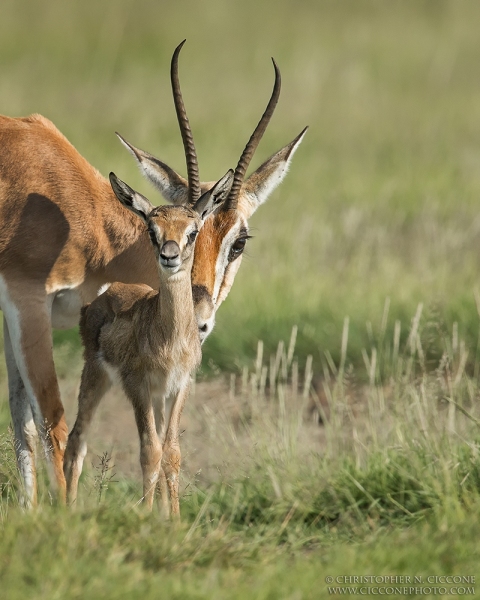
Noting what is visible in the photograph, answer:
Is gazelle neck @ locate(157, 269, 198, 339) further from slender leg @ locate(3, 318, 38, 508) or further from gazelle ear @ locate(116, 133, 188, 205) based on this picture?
slender leg @ locate(3, 318, 38, 508)

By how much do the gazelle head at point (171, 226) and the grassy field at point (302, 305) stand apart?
1074mm

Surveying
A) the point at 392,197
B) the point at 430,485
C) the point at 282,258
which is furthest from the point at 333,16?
the point at 430,485

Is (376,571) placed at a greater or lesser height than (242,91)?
lesser

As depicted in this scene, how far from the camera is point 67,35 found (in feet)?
72.4

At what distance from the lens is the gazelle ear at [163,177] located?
20.7 feet

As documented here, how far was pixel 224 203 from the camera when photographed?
5.98 metres

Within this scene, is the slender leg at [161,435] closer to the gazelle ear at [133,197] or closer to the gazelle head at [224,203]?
the gazelle head at [224,203]

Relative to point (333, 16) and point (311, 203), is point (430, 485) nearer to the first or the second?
point (311, 203)

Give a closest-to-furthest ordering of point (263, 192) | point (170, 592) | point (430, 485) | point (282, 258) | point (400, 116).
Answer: point (170, 592)
point (430, 485)
point (263, 192)
point (282, 258)
point (400, 116)

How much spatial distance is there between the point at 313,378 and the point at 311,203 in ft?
19.6

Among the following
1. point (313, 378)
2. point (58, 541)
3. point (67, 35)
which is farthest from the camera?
point (67, 35)

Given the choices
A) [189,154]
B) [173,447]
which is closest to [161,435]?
[173,447]

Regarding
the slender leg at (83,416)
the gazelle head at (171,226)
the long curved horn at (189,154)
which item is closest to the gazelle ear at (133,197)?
the gazelle head at (171,226)

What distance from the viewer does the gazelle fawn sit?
16.0 ft
